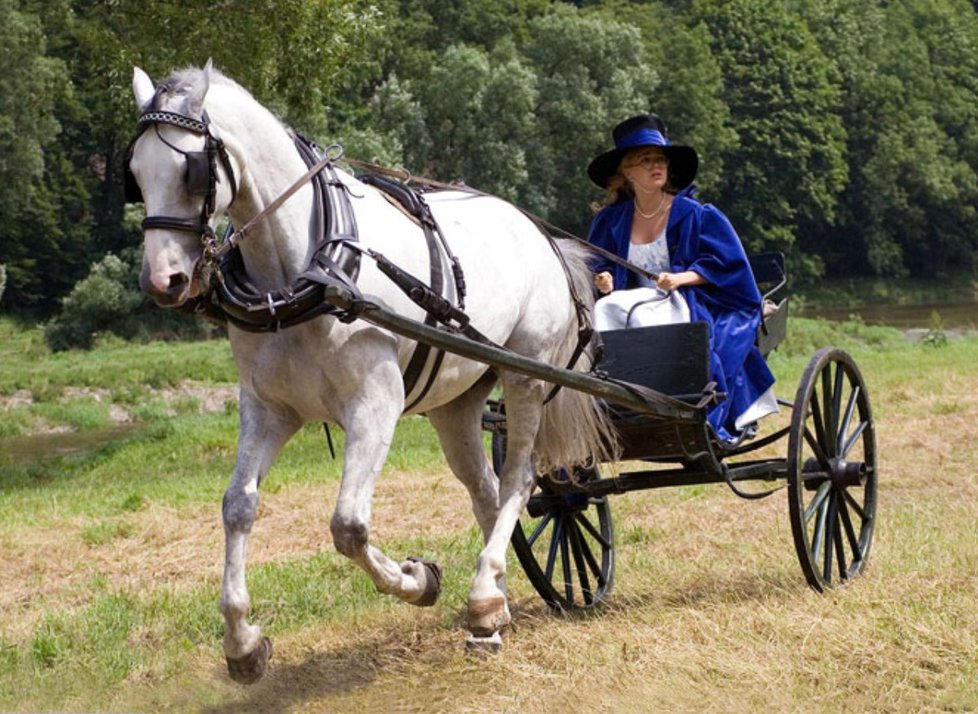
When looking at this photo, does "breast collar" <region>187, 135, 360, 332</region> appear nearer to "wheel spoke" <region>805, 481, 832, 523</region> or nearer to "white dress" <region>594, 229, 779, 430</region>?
"white dress" <region>594, 229, 779, 430</region>

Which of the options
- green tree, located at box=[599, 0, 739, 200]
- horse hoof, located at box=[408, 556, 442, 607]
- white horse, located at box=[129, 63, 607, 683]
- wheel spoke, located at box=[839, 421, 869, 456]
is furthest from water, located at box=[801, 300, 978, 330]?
horse hoof, located at box=[408, 556, 442, 607]

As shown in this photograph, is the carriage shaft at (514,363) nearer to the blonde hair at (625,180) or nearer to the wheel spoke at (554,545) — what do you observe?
the wheel spoke at (554,545)

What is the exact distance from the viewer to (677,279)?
731cm

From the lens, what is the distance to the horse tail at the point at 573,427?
7000 millimetres

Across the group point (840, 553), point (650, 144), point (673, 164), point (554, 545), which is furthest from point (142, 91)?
point (840, 553)

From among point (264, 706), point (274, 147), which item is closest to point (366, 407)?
point (274, 147)

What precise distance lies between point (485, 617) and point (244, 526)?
1231mm

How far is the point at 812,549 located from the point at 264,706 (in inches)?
108

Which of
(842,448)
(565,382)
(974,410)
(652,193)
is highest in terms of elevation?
(652,193)

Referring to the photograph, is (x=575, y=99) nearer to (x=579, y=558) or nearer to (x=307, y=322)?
(x=579, y=558)

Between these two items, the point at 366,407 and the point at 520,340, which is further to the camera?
the point at 520,340

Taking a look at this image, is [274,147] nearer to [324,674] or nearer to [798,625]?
[324,674]

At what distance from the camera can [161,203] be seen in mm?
5121

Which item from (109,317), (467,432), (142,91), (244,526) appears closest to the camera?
(142,91)
